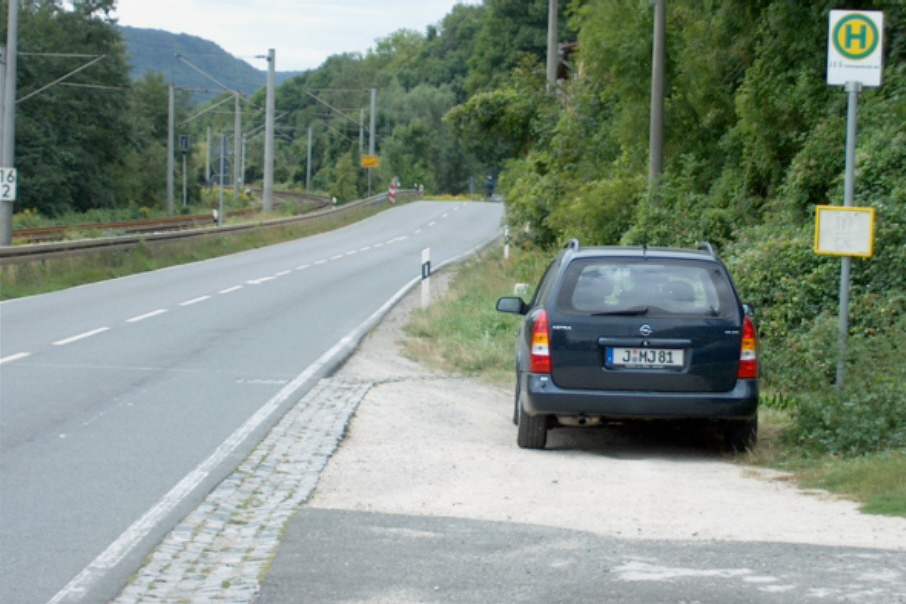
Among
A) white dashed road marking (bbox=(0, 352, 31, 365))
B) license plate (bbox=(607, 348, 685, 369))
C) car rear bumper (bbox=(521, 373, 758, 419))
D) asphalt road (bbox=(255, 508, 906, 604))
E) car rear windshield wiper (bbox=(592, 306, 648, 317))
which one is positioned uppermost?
car rear windshield wiper (bbox=(592, 306, 648, 317))

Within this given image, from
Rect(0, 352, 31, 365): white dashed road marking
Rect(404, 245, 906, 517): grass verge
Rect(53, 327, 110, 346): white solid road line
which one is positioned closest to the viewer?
Rect(404, 245, 906, 517): grass verge

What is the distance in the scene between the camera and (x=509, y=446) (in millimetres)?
9211

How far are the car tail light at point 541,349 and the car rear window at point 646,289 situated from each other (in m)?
0.18

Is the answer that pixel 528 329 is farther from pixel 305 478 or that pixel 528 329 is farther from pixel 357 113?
pixel 357 113

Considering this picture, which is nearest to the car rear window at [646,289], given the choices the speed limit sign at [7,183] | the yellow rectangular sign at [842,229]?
the yellow rectangular sign at [842,229]

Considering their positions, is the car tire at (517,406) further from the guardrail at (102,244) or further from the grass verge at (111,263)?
the guardrail at (102,244)

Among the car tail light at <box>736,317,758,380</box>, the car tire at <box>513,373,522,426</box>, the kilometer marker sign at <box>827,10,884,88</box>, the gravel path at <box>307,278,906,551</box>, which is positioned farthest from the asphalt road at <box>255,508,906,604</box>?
the kilometer marker sign at <box>827,10,884,88</box>

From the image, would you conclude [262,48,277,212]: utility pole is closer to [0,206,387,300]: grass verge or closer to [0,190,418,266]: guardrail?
[0,190,418,266]: guardrail

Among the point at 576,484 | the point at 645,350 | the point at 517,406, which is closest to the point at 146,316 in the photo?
the point at 517,406

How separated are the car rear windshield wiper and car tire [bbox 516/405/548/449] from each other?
33.4 inches

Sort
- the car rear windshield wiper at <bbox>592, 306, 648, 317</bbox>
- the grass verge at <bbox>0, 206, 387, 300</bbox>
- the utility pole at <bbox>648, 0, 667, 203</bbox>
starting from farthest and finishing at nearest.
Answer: the grass verge at <bbox>0, 206, 387, 300</bbox> → the utility pole at <bbox>648, 0, 667, 203</bbox> → the car rear windshield wiper at <bbox>592, 306, 648, 317</bbox>

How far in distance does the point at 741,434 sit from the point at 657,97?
1106cm

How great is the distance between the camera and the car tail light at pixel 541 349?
28.5 ft

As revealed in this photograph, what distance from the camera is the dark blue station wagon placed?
8539 mm
